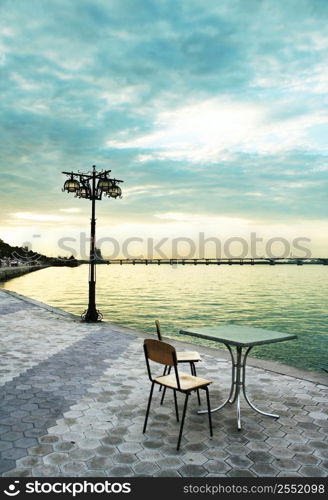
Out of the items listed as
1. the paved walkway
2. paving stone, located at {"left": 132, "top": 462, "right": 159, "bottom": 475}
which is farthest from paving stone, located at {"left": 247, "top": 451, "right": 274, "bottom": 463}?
paving stone, located at {"left": 132, "top": 462, "right": 159, "bottom": 475}

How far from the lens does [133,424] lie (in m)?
4.84

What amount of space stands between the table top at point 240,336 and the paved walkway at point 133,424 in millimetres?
1029

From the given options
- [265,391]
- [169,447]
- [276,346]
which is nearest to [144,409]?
[169,447]

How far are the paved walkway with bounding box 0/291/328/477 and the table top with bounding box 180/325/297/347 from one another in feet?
3.38

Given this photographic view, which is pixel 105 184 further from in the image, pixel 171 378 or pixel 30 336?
pixel 171 378

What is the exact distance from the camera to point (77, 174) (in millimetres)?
13078

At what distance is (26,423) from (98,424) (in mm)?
881

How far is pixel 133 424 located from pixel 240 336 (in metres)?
1.71

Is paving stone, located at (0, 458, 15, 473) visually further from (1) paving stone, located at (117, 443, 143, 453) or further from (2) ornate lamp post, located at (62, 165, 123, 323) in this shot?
(2) ornate lamp post, located at (62, 165, 123, 323)

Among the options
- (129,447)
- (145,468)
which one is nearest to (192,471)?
(145,468)

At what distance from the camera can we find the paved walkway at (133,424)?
388 cm
